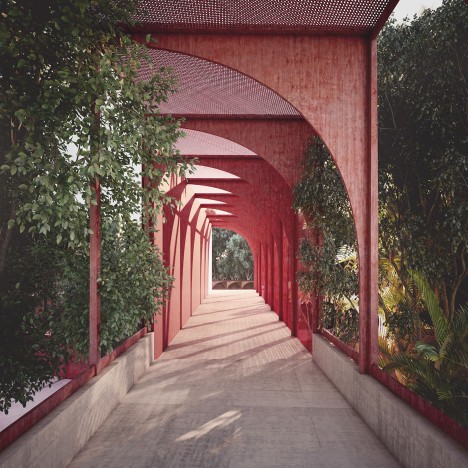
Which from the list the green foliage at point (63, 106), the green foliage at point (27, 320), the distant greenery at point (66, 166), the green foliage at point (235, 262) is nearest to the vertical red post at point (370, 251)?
the distant greenery at point (66, 166)

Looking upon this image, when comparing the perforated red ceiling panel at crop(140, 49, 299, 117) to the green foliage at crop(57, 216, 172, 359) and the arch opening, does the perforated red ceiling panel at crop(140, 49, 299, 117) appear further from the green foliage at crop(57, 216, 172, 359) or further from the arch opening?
the arch opening

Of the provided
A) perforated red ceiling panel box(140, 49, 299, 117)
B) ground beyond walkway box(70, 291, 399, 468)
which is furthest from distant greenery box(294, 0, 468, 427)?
perforated red ceiling panel box(140, 49, 299, 117)

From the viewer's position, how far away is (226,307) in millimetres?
16906

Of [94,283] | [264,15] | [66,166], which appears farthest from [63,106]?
[264,15]

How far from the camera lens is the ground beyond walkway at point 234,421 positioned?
365cm

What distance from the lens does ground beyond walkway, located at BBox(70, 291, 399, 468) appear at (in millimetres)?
3646

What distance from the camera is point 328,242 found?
21.0 ft

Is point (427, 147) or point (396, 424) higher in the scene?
point (427, 147)

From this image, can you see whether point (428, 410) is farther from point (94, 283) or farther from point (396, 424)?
point (94, 283)

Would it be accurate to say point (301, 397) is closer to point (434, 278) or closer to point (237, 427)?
point (237, 427)

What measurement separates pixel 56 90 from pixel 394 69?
13.5 ft

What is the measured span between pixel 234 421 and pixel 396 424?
1612mm

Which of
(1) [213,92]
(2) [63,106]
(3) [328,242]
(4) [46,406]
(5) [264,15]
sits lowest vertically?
(4) [46,406]

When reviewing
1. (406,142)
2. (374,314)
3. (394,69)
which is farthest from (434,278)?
(394,69)
